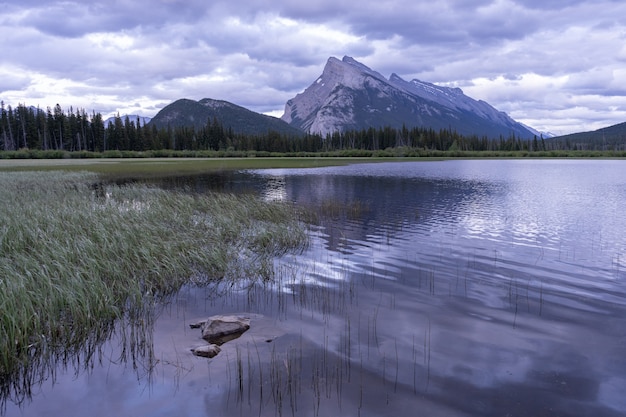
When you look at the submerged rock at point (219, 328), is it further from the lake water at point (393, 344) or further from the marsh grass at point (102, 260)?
the marsh grass at point (102, 260)

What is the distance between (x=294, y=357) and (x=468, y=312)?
5454mm

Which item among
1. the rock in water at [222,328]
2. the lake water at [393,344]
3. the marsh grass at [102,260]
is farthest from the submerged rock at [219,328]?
the marsh grass at [102,260]

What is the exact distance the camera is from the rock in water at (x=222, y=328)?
10.0m

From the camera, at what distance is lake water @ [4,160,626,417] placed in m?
7.51

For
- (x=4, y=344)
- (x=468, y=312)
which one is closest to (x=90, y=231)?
(x=4, y=344)

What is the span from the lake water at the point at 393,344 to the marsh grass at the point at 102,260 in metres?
0.97

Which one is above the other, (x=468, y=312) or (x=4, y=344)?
(x=4, y=344)

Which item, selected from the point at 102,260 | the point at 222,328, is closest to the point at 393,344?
the point at 222,328

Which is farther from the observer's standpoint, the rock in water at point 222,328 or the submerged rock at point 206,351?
the rock in water at point 222,328

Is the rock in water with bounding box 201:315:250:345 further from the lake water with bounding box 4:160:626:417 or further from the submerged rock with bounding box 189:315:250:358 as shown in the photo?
the lake water with bounding box 4:160:626:417

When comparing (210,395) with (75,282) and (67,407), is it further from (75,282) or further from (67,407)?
(75,282)

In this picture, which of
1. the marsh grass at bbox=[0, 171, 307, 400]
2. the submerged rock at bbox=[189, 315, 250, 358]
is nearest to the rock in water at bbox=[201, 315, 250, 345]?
the submerged rock at bbox=[189, 315, 250, 358]

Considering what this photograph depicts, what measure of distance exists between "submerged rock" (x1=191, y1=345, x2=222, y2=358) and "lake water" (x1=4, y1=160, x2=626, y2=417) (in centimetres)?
17

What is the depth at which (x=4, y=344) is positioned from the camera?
26.5 ft
